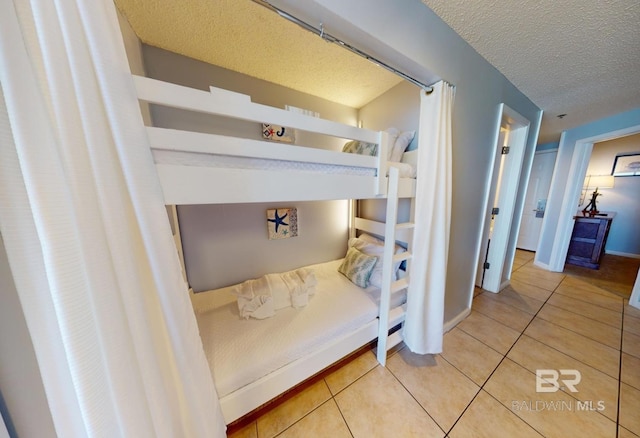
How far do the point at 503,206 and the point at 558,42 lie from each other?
1467 millimetres

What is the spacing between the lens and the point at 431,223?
1.22m

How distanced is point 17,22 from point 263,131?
1.27 metres

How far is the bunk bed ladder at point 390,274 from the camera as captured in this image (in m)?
1.17

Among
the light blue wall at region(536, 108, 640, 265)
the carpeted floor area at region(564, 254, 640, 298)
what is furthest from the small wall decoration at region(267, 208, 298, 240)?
the carpeted floor area at region(564, 254, 640, 298)

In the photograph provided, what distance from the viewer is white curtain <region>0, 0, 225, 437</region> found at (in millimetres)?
401

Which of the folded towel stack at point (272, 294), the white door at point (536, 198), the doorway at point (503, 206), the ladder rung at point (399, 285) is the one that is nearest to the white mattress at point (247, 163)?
the ladder rung at point (399, 285)

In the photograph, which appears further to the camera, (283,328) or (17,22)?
(283,328)

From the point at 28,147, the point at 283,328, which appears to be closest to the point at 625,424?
the point at 283,328

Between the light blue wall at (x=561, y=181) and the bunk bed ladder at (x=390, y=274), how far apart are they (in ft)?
10.5

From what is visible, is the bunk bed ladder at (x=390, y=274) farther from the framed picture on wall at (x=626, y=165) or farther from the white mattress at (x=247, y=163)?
the framed picture on wall at (x=626, y=165)

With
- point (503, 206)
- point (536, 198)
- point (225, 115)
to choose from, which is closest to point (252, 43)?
point (225, 115)

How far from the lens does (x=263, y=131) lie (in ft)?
5.25

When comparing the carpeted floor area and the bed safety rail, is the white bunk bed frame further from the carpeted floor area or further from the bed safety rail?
the carpeted floor area

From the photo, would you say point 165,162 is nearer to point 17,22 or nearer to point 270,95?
point 17,22
